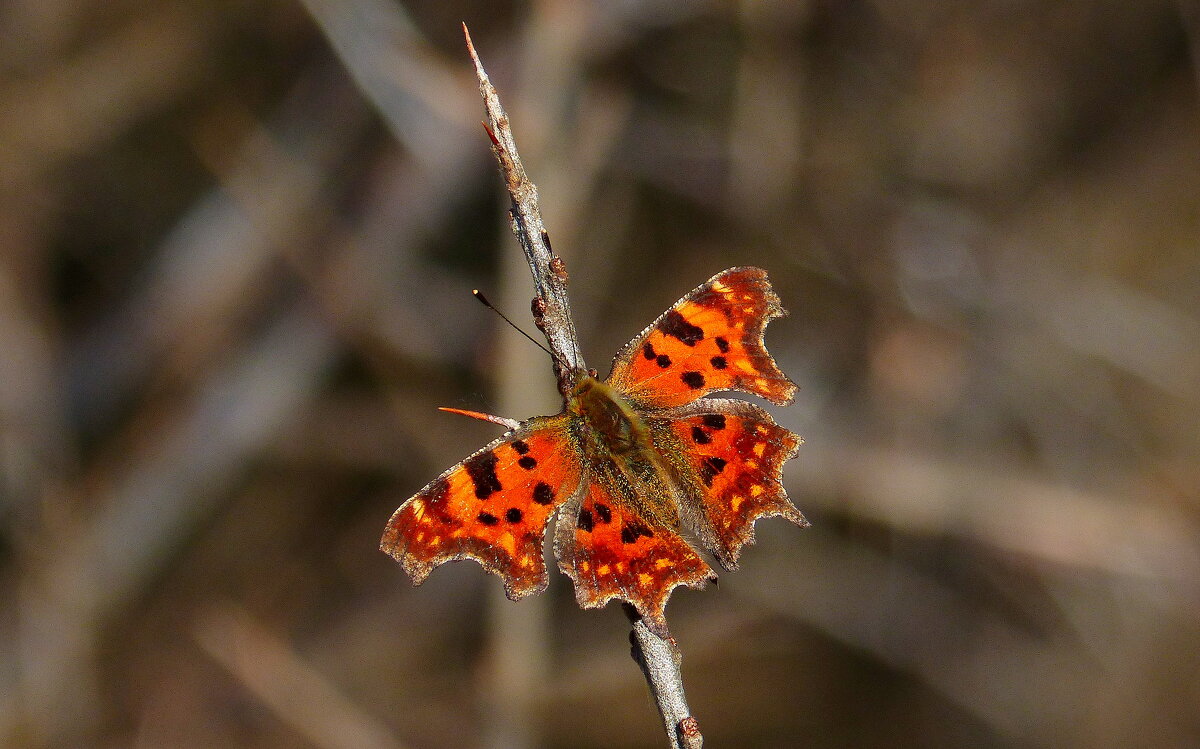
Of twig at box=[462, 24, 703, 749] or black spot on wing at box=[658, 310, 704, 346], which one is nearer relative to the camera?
twig at box=[462, 24, 703, 749]

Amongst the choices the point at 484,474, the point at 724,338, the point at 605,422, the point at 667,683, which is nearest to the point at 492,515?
the point at 484,474

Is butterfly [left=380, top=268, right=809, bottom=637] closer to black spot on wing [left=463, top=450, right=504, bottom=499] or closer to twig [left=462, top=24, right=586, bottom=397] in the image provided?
black spot on wing [left=463, top=450, right=504, bottom=499]

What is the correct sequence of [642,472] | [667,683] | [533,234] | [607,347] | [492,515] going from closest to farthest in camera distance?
[667,683], [533,234], [492,515], [642,472], [607,347]

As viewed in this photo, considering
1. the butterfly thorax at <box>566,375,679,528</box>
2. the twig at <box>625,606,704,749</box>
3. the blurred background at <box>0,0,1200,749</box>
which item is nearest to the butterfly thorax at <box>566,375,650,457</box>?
the butterfly thorax at <box>566,375,679,528</box>

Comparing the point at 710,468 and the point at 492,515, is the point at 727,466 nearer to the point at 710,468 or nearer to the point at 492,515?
the point at 710,468

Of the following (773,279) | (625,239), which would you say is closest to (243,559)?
(625,239)

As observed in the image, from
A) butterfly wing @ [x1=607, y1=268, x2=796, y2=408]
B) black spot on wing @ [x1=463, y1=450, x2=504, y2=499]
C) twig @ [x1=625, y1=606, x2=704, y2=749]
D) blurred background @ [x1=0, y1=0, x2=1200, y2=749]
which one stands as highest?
blurred background @ [x1=0, y1=0, x2=1200, y2=749]

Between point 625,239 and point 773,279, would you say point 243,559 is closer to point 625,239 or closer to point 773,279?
point 625,239

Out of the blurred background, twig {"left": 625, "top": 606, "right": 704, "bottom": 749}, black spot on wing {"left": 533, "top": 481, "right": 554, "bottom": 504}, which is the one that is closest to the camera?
twig {"left": 625, "top": 606, "right": 704, "bottom": 749}
